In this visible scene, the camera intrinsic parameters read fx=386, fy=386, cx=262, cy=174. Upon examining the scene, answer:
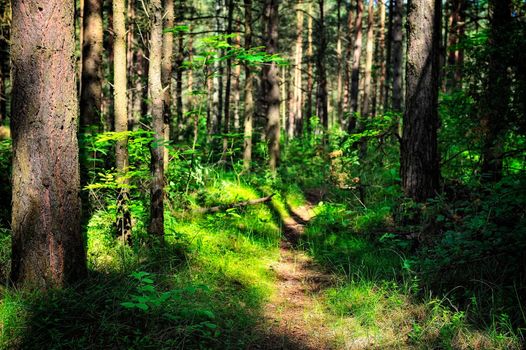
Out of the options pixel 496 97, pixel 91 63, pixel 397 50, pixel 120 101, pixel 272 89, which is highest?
pixel 397 50

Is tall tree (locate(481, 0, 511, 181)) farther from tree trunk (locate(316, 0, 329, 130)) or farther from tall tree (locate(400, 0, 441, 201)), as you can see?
tree trunk (locate(316, 0, 329, 130))

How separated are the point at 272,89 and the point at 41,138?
8.33 meters

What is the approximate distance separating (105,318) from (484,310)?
3.58m

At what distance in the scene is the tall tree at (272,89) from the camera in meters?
11.0

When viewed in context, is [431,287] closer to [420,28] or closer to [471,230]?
[471,230]

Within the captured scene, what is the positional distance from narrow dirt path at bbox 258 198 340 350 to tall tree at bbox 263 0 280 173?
479 cm

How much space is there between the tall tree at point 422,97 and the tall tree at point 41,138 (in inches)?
184

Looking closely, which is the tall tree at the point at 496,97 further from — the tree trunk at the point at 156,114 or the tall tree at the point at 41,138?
the tall tree at the point at 41,138

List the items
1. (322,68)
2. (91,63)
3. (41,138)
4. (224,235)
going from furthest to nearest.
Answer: (322,68)
(91,63)
(224,235)
(41,138)

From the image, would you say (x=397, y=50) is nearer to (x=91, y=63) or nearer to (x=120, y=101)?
(x=91, y=63)

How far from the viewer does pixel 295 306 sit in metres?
4.65

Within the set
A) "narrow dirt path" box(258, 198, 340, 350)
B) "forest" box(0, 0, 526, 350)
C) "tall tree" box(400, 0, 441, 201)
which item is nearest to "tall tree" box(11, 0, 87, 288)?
"forest" box(0, 0, 526, 350)

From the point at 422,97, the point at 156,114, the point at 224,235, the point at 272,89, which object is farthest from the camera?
the point at 272,89

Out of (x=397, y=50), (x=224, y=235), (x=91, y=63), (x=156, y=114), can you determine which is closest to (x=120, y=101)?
(x=156, y=114)
